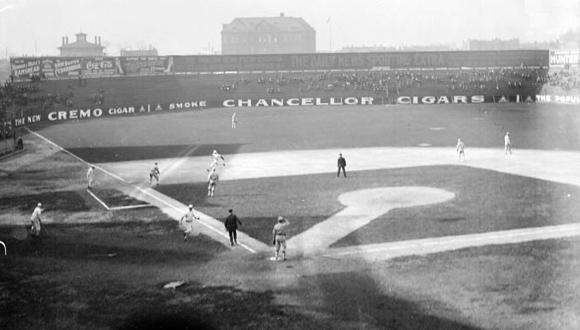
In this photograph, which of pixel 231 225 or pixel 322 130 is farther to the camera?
pixel 322 130

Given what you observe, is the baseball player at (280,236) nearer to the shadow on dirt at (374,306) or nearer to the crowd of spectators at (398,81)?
the shadow on dirt at (374,306)

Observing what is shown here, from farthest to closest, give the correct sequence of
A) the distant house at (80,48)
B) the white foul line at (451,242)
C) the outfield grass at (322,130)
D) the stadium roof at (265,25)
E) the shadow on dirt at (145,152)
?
the stadium roof at (265,25), the distant house at (80,48), the outfield grass at (322,130), the shadow on dirt at (145,152), the white foul line at (451,242)

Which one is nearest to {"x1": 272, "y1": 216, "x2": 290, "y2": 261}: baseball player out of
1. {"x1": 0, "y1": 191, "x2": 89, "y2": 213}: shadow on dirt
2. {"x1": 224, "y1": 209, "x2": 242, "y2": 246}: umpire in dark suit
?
{"x1": 224, "y1": 209, "x2": 242, "y2": 246}: umpire in dark suit

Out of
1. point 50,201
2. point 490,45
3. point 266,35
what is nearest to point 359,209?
point 50,201

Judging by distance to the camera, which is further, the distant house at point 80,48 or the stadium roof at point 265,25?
the stadium roof at point 265,25

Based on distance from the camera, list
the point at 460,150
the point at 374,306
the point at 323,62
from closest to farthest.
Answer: the point at 374,306, the point at 460,150, the point at 323,62

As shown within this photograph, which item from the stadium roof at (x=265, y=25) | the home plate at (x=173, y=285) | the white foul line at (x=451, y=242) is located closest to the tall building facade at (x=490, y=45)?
the stadium roof at (x=265, y=25)

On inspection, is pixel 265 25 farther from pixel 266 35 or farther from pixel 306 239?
pixel 306 239
